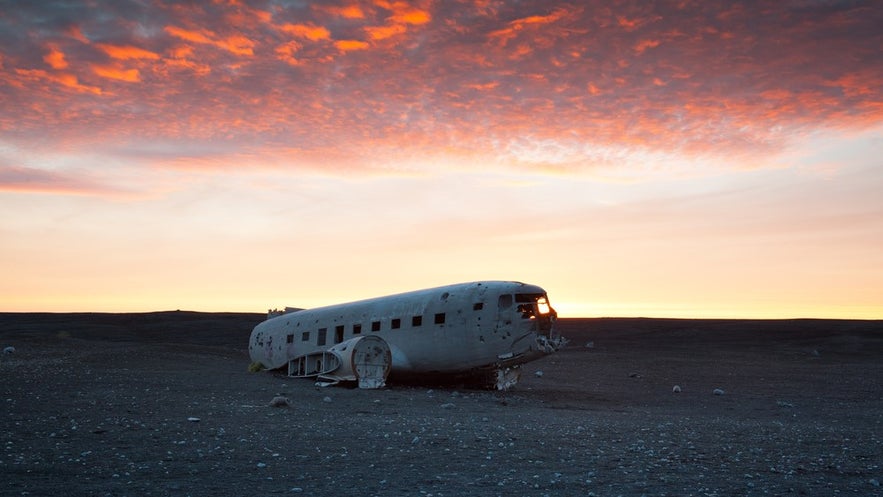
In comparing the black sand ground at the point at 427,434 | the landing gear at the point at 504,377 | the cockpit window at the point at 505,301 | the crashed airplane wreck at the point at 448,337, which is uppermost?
the cockpit window at the point at 505,301

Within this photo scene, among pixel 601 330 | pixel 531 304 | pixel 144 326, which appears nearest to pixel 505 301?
pixel 531 304

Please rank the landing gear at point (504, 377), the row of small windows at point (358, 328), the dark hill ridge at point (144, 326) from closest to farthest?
the landing gear at point (504, 377)
the row of small windows at point (358, 328)
the dark hill ridge at point (144, 326)

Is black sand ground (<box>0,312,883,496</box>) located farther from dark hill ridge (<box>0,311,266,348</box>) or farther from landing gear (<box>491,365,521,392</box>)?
dark hill ridge (<box>0,311,266,348</box>)

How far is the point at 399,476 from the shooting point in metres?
10.7

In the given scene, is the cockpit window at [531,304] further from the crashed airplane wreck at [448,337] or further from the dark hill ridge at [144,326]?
the dark hill ridge at [144,326]

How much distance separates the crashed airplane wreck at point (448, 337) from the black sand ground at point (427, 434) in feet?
3.43

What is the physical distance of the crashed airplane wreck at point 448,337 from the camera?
24438mm

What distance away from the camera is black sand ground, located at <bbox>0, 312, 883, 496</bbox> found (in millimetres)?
10391

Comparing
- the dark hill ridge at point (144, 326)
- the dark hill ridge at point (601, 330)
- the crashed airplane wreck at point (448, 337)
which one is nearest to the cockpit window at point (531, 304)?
the crashed airplane wreck at point (448, 337)

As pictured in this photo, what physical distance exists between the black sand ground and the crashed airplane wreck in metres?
1.05

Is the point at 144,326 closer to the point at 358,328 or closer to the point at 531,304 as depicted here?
the point at 358,328

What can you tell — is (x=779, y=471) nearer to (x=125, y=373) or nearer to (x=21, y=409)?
(x=21, y=409)

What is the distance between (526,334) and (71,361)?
19081mm

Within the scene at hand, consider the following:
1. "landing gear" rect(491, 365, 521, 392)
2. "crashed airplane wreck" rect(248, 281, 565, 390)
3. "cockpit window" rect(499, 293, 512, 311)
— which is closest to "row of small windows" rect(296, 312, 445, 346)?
"crashed airplane wreck" rect(248, 281, 565, 390)
